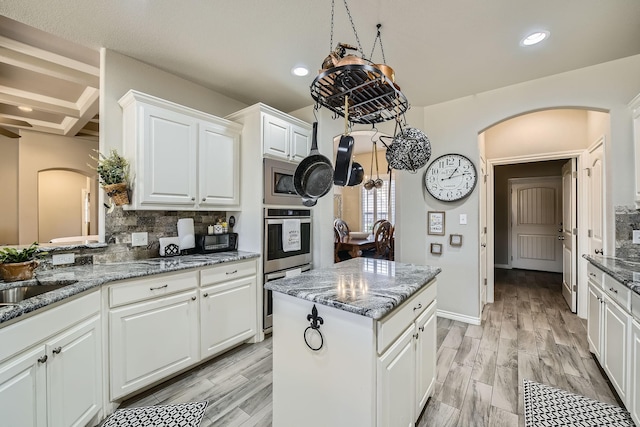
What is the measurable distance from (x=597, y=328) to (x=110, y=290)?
375 cm

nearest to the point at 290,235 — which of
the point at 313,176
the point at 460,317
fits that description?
the point at 313,176

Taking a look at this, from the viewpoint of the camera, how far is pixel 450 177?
11.0ft

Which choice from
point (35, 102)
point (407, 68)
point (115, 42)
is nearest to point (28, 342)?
point (115, 42)

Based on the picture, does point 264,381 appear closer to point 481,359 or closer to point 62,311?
point 62,311

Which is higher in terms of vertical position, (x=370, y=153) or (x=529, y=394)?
(x=370, y=153)

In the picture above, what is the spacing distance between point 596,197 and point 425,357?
3.04 m

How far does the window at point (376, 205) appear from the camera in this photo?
7.03 m

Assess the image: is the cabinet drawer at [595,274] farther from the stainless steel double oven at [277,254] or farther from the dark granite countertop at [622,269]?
the stainless steel double oven at [277,254]

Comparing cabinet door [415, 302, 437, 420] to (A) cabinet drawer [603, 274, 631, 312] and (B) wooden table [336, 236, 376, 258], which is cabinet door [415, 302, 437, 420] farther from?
(B) wooden table [336, 236, 376, 258]

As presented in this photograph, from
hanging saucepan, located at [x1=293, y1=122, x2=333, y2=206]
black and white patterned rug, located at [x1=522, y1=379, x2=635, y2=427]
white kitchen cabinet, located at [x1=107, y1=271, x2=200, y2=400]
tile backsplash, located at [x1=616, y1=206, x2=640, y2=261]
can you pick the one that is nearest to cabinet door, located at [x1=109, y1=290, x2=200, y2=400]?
white kitchen cabinet, located at [x1=107, y1=271, x2=200, y2=400]

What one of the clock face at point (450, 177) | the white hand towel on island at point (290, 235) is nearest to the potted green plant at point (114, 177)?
the white hand towel on island at point (290, 235)

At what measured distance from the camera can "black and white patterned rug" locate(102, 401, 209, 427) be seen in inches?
67.9

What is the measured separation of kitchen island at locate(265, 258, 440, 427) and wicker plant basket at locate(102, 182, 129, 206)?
1544 mm

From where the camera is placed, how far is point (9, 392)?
1216mm
